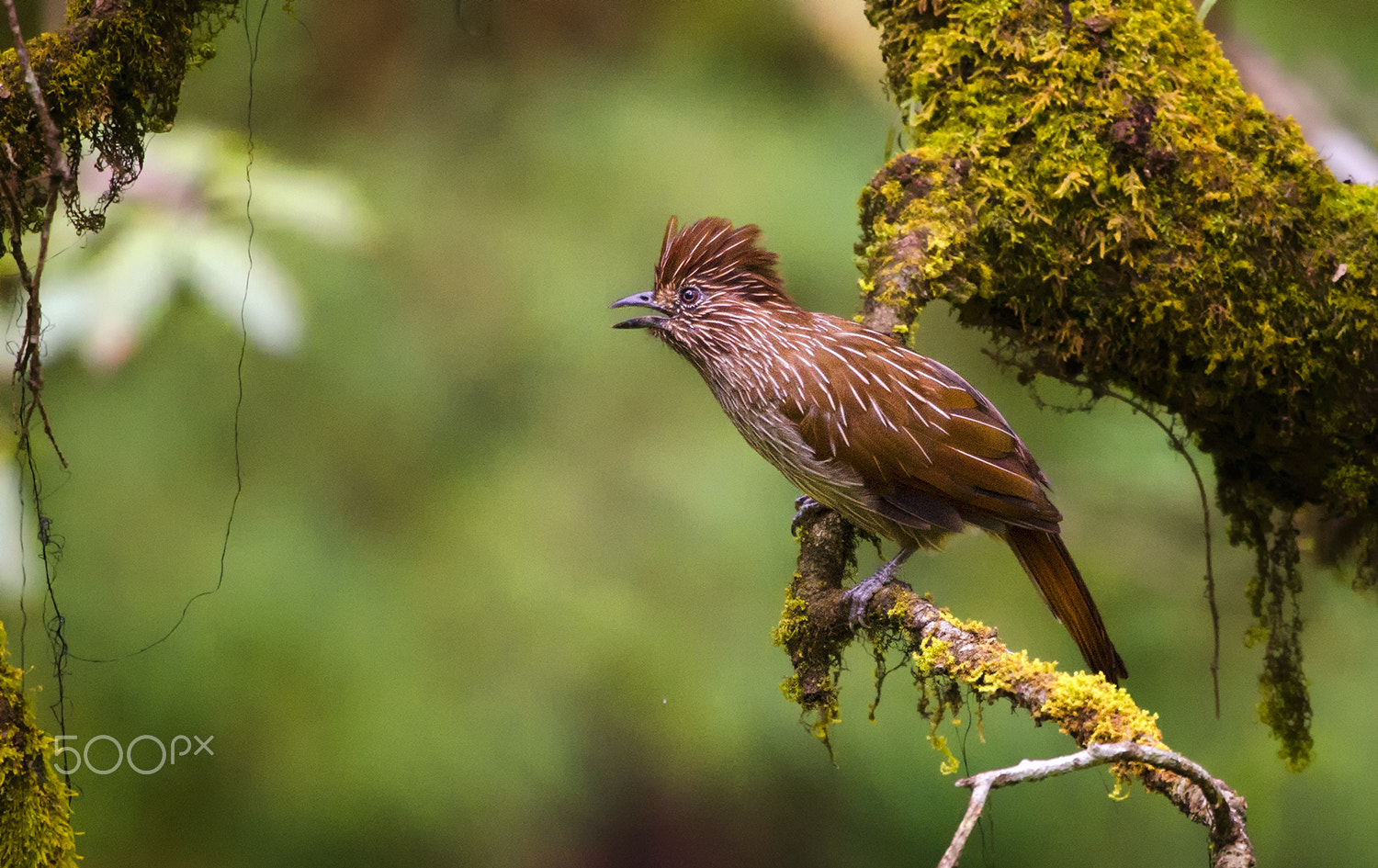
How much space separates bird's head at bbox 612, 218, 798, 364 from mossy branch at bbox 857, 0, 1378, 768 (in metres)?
0.25

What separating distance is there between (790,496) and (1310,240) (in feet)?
6.58

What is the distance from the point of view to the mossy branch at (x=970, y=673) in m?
1.33

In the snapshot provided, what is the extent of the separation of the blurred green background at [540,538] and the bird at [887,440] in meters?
1.51

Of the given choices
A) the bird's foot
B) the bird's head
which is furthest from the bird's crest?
the bird's foot

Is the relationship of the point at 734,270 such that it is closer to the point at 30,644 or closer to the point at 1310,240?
the point at 1310,240

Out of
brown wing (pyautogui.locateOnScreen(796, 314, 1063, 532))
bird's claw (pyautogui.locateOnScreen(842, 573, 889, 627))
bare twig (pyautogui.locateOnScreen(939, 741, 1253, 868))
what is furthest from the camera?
brown wing (pyautogui.locateOnScreen(796, 314, 1063, 532))

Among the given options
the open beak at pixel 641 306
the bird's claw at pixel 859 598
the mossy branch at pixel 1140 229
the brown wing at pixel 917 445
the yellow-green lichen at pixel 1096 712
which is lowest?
the yellow-green lichen at pixel 1096 712

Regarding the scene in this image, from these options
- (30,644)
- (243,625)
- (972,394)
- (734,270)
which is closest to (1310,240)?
(972,394)

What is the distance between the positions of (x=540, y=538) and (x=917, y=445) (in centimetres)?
203

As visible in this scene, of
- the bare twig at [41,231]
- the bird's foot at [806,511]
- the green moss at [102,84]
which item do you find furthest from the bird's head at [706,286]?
the bare twig at [41,231]

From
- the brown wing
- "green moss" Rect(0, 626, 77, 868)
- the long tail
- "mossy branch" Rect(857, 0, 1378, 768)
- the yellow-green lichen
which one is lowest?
"green moss" Rect(0, 626, 77, 868)

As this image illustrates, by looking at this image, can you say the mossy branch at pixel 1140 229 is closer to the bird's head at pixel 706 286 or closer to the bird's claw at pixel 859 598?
the bird's head at pixel 706 286

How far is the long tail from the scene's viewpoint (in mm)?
2367

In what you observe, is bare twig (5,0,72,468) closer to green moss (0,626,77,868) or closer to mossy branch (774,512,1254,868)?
green moss (0,626,77,868)
